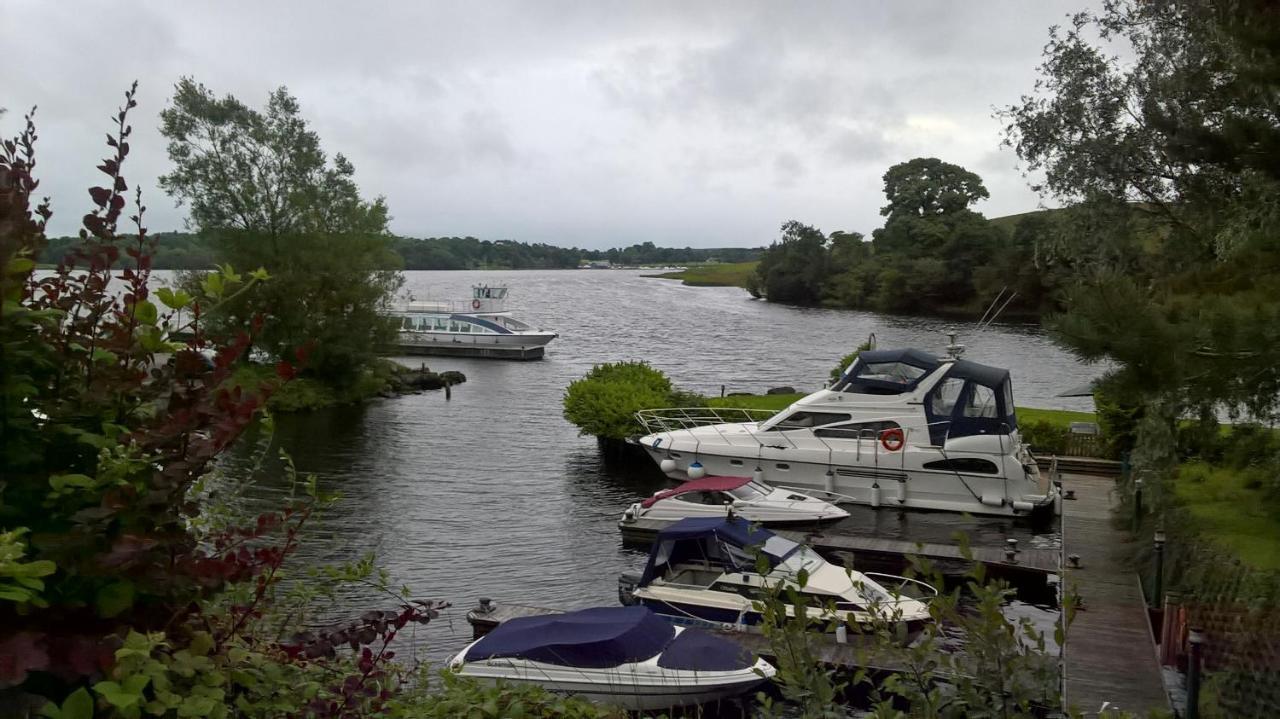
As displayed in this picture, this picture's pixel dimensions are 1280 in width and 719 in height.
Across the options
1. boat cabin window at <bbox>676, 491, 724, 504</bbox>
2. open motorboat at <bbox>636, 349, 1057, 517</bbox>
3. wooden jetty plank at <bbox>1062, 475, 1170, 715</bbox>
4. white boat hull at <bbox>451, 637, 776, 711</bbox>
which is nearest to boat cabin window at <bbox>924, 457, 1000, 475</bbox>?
open motorboat at <bbox>636, 349, 1057, 517</bbox>

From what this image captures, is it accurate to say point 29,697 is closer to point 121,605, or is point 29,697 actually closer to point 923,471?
point 121,605

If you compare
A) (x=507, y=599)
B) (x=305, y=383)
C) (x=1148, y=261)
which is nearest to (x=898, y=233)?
(x=305, y=383)

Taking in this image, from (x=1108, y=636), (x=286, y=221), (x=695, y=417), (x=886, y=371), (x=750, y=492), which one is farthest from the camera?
(x=286, y=221)

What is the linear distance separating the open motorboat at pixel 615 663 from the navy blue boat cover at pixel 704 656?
1 centimetres

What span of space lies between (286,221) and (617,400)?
24.4m

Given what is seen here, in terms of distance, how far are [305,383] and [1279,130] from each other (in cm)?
4215

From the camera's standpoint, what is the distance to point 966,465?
25922 mm

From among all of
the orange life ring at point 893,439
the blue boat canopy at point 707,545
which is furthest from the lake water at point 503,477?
→ the blue boat canopy at point 707,545

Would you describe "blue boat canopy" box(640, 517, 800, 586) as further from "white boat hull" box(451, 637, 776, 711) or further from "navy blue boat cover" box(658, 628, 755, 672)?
"white boat hull" box(451, 637, 776, 711)

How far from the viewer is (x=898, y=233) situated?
131375 mm

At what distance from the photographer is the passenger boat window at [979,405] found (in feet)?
86.5

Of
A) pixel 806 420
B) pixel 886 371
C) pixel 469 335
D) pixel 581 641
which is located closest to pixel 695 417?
pixel 806 420

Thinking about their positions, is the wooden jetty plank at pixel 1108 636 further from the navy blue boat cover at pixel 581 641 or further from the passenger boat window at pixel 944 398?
the passenger boat window at pixel 944 398

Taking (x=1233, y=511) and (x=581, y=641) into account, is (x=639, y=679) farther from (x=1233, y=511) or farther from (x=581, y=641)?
(x=1233, y=511)
